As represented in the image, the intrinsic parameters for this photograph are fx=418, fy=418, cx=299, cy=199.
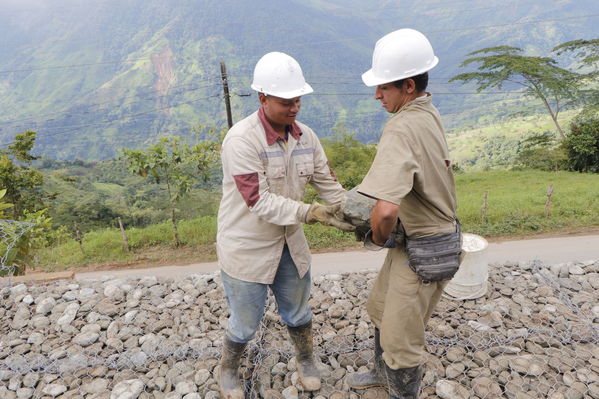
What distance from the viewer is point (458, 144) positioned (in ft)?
159

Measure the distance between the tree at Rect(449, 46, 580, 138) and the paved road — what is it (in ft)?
60.9

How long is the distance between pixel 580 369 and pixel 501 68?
26900 mm

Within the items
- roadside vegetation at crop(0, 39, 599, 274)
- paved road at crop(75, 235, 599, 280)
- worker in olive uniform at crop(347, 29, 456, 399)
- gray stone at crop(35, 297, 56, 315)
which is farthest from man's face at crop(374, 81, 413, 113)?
paved road at crop(75, 235, 599, 280)

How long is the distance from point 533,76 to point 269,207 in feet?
90.8

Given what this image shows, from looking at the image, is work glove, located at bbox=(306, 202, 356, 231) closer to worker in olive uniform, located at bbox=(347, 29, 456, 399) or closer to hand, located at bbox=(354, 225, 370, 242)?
hand, located at bbox=(354, 225, 370, 242)

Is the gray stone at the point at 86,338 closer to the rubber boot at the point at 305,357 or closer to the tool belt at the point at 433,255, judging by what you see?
the rubber boot at the point at 305,357

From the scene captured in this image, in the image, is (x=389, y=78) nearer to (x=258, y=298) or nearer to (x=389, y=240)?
(x=389, y=240)

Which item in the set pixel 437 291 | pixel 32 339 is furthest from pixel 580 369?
pixel 32 339

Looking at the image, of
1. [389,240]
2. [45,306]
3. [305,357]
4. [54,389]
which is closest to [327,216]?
[389,240]

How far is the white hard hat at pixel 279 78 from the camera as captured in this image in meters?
2.04

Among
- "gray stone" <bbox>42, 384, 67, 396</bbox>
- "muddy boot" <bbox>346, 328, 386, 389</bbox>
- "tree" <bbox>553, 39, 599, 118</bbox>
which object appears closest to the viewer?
"muddy boot" <bbox>346, 328, 386, 389</bbox>

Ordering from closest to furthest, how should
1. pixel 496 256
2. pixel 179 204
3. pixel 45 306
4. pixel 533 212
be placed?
pixel 45 306 → pixel 496 256 → pixel 533 212 → pixel 179 204

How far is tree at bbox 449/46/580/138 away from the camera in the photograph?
23906 millimetres

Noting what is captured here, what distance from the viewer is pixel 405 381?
7.27 feet
